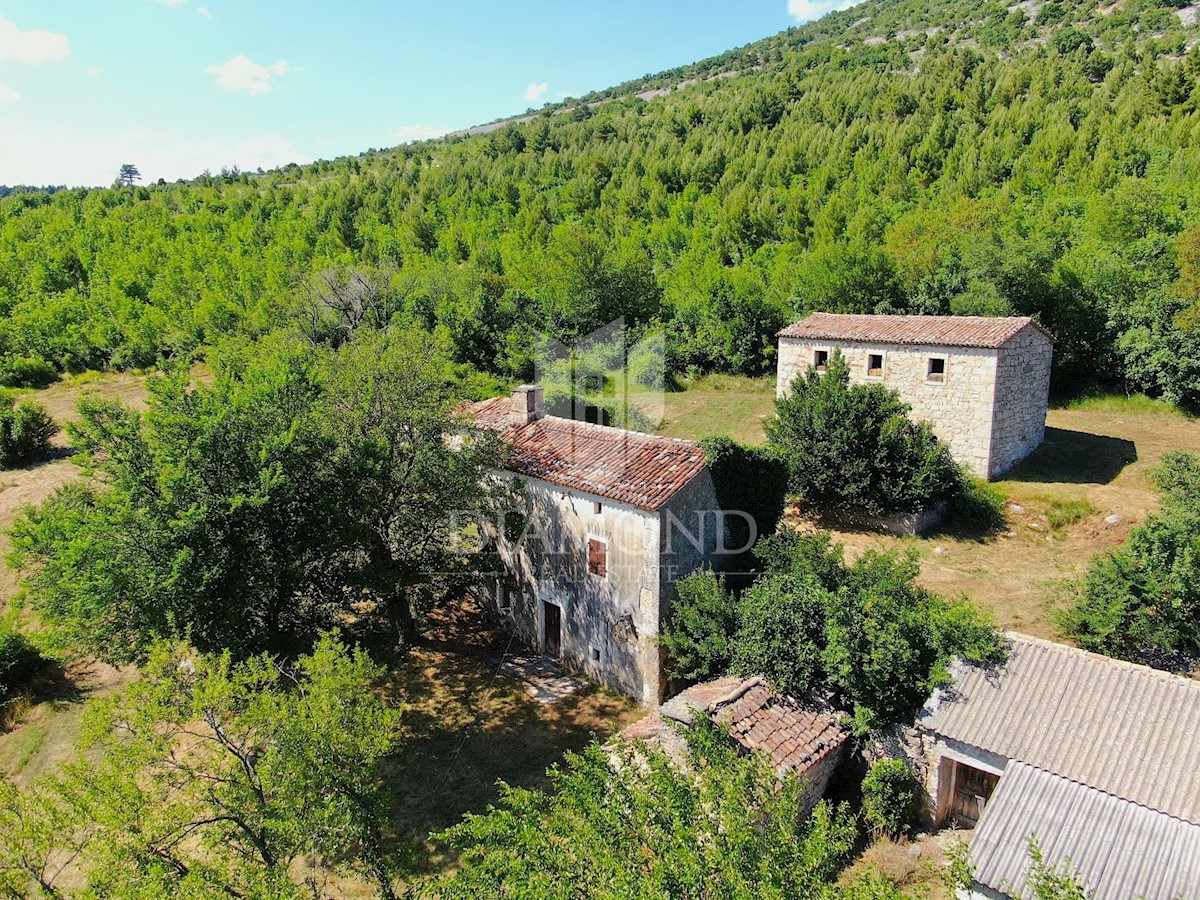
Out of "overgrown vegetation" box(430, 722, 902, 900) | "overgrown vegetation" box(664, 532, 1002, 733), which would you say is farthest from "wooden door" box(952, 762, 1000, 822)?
"overgrown vegetation" box(430, 722, 902, 900)

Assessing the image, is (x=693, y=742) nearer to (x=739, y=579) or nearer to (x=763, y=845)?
(x=763, y=845)

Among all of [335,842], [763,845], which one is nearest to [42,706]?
[335,842]

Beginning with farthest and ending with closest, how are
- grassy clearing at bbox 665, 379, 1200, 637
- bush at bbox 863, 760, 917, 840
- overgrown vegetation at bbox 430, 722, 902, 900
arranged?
grassy clearing at bbox 665, 379, 1200, 637 < bush at bbox 863, 760, 917, 840 < overgrown vegetation at bbox 430, 722, 902, 900

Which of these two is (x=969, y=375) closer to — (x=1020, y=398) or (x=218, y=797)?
(x=1020, y=398)

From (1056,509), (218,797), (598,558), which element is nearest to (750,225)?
(1056,509)

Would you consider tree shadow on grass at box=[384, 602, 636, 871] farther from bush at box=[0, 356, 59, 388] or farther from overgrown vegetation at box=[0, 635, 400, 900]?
bush at box=[0, 356, 59, 388]

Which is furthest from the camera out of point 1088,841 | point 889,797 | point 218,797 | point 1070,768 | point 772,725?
point 772,725

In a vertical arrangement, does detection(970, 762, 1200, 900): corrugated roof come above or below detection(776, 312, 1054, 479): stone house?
below

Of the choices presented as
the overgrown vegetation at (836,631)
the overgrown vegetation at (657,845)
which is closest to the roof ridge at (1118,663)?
the overgrown vegetation at (836,631)

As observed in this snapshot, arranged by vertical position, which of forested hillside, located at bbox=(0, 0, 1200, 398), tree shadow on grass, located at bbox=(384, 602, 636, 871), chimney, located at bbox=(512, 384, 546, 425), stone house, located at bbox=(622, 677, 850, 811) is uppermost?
forested hillside, located at bbox=(0, 0, 1200, 398)
